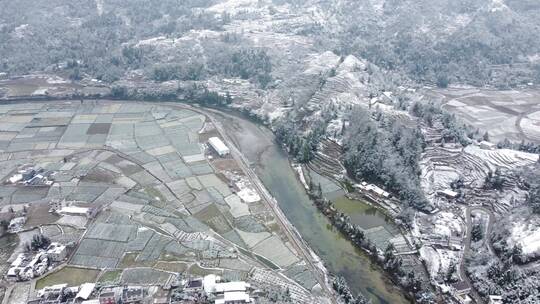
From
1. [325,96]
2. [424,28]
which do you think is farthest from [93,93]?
[424,28]

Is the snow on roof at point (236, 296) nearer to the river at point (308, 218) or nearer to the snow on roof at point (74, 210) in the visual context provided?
the river at point (308, 218)

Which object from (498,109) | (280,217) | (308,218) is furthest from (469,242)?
(498,109)

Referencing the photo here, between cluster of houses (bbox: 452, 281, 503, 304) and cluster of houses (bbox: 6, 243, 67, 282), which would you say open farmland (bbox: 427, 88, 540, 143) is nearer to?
cluster of houses (bbox: 452, 281, 503, 304)

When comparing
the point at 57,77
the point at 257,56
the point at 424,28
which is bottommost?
the point at 57,77

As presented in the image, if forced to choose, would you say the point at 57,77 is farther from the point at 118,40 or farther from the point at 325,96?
the point at 325,96

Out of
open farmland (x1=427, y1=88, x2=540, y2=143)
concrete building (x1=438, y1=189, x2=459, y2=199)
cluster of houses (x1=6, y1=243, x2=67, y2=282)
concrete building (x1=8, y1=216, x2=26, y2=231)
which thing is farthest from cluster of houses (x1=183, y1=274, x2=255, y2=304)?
open farmland (x1=427, y1=88, x2=540, y2=143)
